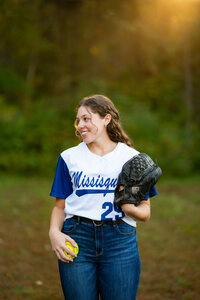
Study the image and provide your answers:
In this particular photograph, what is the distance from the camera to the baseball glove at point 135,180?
221cm

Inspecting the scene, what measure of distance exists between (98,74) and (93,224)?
77.4 ft

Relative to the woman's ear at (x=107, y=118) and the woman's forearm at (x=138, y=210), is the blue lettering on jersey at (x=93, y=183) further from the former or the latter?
the woman's ear at (x=107, y=118)

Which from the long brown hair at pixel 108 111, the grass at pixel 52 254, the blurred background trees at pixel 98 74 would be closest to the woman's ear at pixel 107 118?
the long brown hair at pixel 108 111

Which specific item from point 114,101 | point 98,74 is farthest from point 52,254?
point 98,74

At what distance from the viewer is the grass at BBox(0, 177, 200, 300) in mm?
4996

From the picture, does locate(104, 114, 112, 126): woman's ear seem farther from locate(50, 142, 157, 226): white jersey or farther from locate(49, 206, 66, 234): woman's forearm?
locate(49, 206, 66, 234): woman's forearm

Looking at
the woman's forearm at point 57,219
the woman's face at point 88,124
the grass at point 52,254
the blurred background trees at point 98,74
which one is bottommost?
the grass at point 52,254

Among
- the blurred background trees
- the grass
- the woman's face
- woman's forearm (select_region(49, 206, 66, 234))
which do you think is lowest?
the grass

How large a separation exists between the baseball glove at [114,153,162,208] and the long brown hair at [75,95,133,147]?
0.32 metres

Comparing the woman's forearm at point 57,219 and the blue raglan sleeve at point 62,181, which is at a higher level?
the blue raglan sleeve at point 62,181

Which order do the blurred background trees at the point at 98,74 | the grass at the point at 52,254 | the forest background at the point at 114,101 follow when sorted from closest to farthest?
1. the grass at the point at 52,254
2. the forest background at the point at 114,101
3. the blurred background trees at the point at 98,74

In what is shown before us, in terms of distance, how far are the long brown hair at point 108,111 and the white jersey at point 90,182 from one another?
15 cm

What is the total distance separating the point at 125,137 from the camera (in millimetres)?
2596

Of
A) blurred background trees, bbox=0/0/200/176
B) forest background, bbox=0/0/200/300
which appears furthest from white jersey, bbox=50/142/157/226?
blurred background trees, bbox=0/0/200/176
